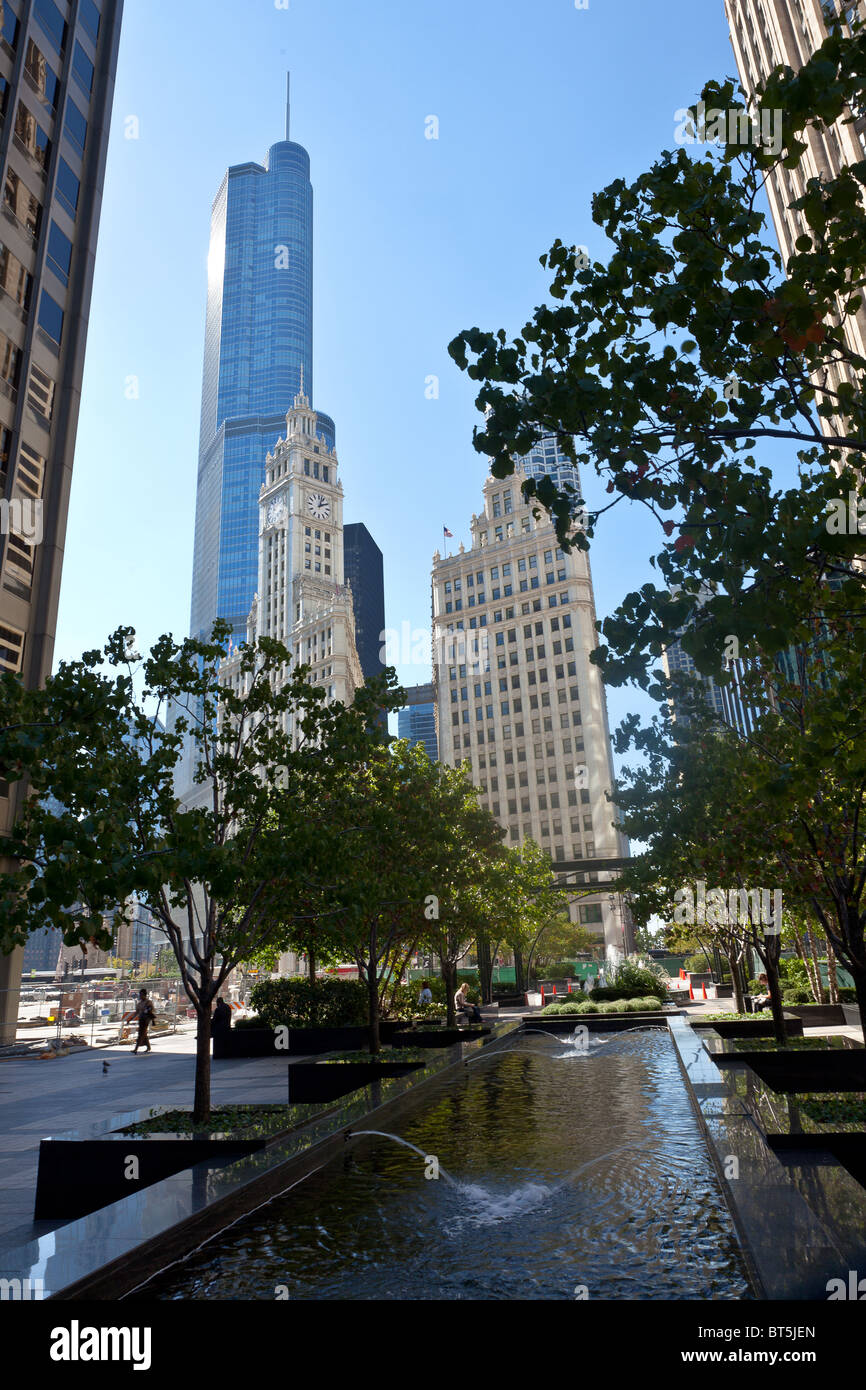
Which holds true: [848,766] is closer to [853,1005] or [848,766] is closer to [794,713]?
[794,713]

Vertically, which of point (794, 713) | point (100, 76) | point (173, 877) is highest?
point (100, 76)

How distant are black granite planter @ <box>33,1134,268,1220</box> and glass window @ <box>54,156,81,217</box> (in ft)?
120

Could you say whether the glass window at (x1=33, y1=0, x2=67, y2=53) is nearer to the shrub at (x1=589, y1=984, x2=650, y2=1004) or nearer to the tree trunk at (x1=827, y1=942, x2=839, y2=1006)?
the shrub at (x1=589, y1=984, x2=650, y2=1004)

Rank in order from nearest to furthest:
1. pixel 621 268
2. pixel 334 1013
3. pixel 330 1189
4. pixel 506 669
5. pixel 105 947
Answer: pixel 105 947 → pixel 621 268 → pixel 330 1189 → pixel 334 1013 → pixel 506 669

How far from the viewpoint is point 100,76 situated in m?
37.3

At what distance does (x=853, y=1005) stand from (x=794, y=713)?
1801cm

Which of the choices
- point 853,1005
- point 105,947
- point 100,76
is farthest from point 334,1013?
point 100,76

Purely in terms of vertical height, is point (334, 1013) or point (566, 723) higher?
point (566, 723)

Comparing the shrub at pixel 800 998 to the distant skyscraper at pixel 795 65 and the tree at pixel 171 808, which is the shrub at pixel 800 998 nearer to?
the distant skyscraper at pixel 795 65

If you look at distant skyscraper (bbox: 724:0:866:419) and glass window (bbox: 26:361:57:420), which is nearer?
glass window (bbox: 26:361:57:420)

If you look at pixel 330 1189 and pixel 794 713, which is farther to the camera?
pixel 794 713

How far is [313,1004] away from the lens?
2512cm

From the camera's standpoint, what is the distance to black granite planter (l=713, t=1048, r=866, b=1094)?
42.7 ft
